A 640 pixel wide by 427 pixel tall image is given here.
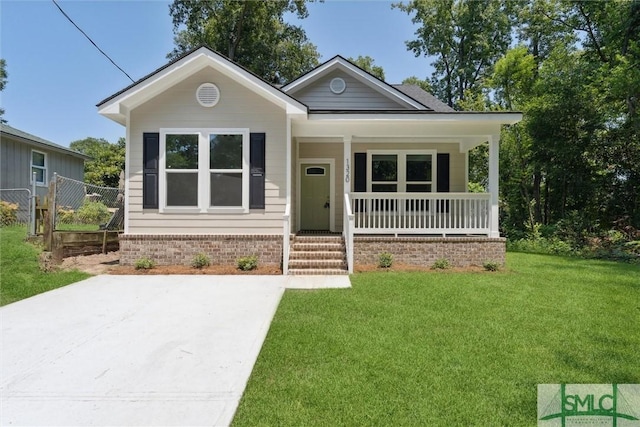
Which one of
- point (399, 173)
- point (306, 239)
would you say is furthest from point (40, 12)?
point (399, 173)

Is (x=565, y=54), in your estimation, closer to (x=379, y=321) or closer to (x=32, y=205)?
(x=379, y=321)

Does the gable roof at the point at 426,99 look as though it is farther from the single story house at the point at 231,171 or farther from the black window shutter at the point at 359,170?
the single story house at the point at 231,171

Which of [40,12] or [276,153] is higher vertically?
[40,12]

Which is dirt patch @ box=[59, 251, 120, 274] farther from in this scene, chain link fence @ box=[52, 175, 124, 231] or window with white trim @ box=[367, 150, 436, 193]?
window with white trim @ box=[367, 150, 436, 193]

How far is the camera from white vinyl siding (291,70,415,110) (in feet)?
38.3

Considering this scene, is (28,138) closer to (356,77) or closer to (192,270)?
(192,270)

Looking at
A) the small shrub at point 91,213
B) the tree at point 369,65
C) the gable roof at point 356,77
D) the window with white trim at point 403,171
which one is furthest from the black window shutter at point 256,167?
the tree at point 369,65

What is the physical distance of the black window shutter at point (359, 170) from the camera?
37.5 feet

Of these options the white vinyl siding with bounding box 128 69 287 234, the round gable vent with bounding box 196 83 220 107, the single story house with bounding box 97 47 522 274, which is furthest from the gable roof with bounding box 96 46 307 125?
the round gable vent with bounding box 196 83 220 107

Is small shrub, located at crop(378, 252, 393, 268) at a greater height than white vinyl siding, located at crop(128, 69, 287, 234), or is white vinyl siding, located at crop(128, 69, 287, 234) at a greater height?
white vinyl siding, located at crop(128, 69, 287, 234)

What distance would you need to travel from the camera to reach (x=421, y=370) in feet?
11.1

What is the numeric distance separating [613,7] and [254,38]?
18.4m

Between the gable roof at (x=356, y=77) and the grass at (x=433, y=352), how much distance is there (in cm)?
657

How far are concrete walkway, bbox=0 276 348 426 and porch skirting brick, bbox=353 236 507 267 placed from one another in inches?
115
